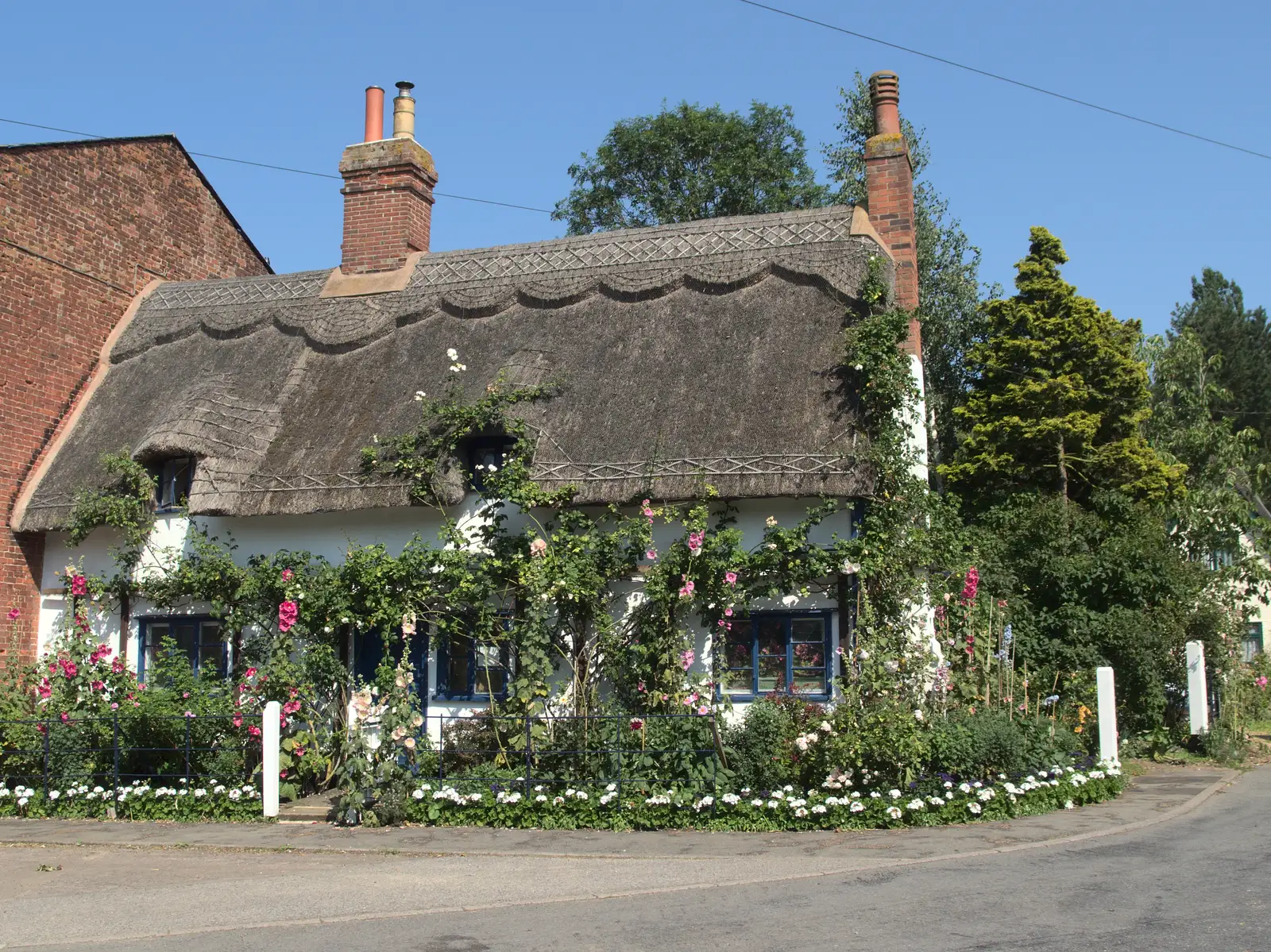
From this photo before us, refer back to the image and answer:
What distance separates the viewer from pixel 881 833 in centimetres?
990

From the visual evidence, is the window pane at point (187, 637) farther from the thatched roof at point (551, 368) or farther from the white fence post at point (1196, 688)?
the white fence post at point (1196, 688)

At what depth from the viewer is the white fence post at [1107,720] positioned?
12.2 m

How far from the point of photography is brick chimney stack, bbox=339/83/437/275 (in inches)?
654

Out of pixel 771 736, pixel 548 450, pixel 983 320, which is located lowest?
pixel 771 736

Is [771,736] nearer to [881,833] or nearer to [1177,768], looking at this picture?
[881,833]

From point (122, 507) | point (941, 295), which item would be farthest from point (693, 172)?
point (122, 507)

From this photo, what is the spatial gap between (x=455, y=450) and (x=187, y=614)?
13.2ft

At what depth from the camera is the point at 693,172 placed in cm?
3045

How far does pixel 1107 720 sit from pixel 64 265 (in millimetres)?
13878

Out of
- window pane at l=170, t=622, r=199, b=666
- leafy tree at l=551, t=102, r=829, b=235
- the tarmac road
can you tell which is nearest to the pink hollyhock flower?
the tarmac road

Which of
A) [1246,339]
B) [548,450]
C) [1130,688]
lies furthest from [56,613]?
[1246,339]

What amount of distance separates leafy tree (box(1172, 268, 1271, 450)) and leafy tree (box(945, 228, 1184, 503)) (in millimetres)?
25814

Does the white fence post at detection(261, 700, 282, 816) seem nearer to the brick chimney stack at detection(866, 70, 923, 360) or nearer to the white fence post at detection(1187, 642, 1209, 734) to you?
the brick chimney stack at detection(866, 70, 923, 360)

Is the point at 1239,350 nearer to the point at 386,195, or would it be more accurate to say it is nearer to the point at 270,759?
the point at 386,195
